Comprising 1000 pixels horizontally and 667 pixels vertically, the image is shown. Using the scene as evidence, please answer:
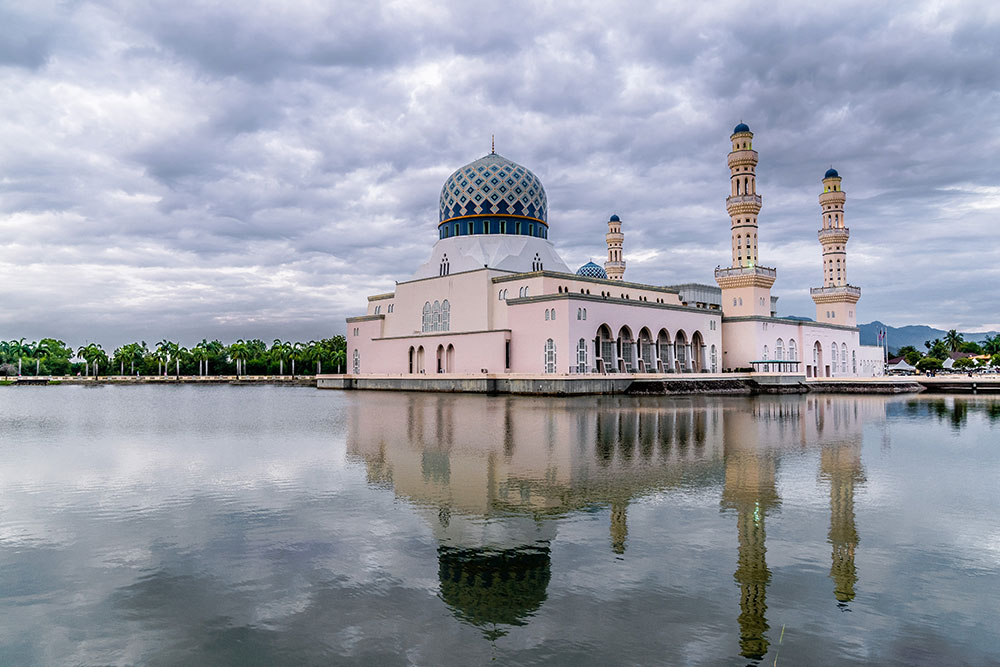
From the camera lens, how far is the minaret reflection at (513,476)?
5.15m

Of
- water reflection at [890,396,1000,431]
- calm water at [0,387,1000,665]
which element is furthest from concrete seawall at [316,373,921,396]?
calm water at [0,387,1000,665]

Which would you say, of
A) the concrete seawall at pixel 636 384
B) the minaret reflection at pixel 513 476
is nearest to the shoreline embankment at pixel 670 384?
the concrete seawall at pixel 636 384

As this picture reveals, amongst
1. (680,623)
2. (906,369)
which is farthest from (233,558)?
(906,369)

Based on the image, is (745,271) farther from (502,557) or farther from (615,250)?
(502,557)

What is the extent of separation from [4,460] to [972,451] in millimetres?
15955

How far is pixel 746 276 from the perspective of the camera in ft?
144

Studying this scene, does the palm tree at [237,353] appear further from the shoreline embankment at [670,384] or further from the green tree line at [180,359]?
the shoreline embankment at [670,384]

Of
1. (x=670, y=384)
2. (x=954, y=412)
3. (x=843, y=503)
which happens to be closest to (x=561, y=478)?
(x=843, y=503)

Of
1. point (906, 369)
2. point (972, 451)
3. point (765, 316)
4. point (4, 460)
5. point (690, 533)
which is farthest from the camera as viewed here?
point (906, 369)

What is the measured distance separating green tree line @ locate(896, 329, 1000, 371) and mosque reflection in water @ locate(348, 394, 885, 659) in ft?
195

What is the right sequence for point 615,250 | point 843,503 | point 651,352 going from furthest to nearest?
point 615,250 < point 651,352 < point 843,503

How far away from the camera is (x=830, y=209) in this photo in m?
47.1

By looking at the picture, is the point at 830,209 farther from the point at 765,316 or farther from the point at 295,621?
the point at 295,621

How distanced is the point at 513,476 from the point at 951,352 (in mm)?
89310
